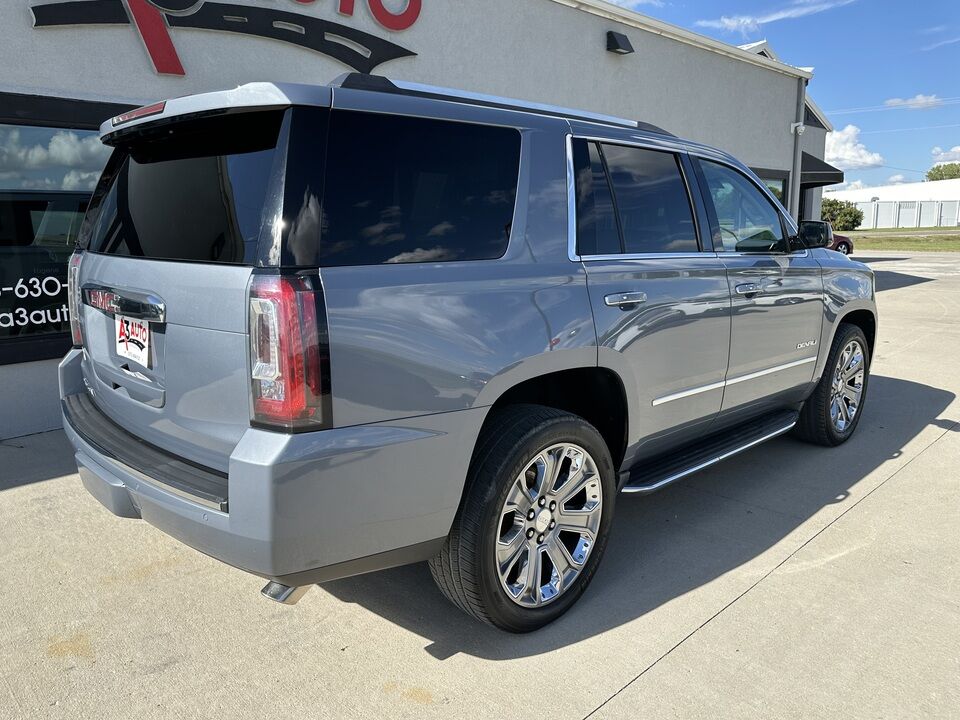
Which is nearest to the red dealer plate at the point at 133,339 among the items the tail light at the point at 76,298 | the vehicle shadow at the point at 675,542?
the tail light at the point at 76,298

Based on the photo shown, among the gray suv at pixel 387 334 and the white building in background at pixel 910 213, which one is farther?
the white building in background at pixel 910 213

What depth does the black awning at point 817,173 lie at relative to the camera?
18.8 meters

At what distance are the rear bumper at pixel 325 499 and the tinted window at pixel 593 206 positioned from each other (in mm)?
988

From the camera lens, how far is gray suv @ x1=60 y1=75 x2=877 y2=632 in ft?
7.21

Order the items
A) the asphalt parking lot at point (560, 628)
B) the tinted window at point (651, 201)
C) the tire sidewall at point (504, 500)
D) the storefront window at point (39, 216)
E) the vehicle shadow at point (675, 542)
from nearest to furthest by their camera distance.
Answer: the asphalt parking lot at point (560, 628)
the tire sidewall at point (504, 500)
the vehicle shadow at point (675, 542)
the tinted window at point (651, 201)
the storefront window at point (39, 216)

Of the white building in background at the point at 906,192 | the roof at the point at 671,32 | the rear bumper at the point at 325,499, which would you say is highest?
the white building in background at the point at 906,192

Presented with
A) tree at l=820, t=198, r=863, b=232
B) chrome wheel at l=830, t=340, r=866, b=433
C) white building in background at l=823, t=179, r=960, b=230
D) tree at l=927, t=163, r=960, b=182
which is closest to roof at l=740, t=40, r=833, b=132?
chrome wheel at l=830, t=340, r=866, b=433

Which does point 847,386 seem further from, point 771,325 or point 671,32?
point 671,32

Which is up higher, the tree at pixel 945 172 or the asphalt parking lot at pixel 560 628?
the tree at pixel 945 172

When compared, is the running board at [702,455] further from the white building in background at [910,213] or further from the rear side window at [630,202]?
the white building in background at [910,213]

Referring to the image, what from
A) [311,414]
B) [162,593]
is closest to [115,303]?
[311,414]

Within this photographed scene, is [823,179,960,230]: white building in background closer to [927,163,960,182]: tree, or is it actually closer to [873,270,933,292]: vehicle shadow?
[927,163,960,182]: tree

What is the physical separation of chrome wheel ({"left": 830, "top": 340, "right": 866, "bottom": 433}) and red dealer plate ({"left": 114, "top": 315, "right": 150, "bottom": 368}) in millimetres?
4239

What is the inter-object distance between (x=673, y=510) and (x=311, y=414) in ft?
8.41
